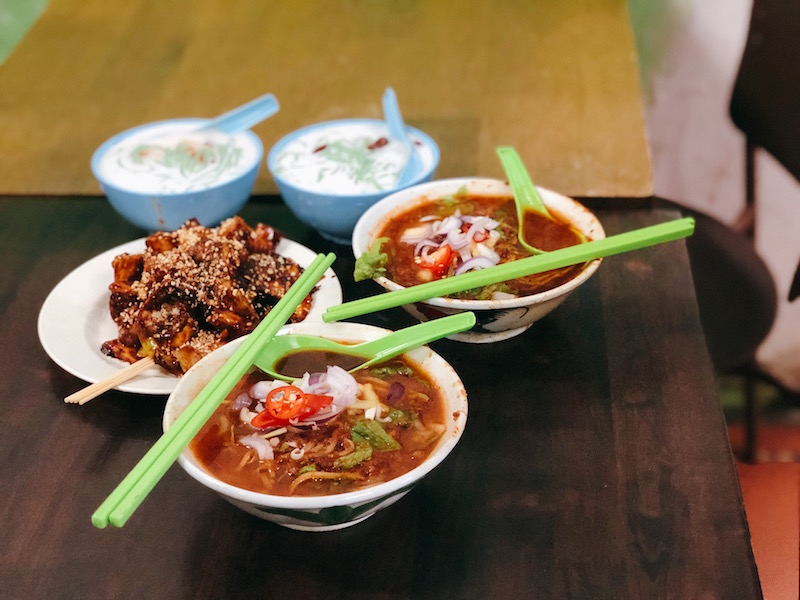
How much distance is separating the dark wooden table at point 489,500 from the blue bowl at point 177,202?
0.40m

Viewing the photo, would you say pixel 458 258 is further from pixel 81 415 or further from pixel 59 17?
pixel 59 17

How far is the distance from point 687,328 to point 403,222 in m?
0.73

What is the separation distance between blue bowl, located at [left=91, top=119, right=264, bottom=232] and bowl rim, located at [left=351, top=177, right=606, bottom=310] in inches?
15.5

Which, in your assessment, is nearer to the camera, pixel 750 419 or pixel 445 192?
pixel 445 192

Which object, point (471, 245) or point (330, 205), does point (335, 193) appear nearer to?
point (330, 205)

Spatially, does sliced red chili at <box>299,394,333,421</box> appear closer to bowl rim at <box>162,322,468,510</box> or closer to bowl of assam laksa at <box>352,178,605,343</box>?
bowl rim at <box>162,322,468,510</box>

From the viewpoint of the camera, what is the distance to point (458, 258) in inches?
68.2

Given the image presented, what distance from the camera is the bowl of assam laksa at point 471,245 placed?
157 centimetres

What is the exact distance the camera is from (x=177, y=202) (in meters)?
1.95

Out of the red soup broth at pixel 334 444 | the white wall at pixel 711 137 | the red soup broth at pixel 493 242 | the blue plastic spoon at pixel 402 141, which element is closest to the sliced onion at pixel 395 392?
the red soup broth at pixel 334 444

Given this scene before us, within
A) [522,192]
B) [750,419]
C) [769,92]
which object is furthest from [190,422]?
[769,92]

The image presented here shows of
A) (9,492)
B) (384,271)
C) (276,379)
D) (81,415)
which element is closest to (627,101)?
(384,271)

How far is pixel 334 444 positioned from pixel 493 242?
724 millimetres

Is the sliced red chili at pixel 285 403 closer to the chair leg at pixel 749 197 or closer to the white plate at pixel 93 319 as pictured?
the white plate at pixel 93 319
